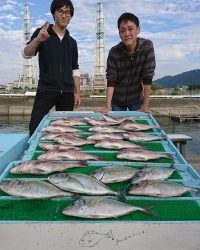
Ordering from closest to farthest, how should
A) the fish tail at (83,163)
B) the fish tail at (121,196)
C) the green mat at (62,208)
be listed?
the green mat at (62,208), the fish tail at (121,196), the fish tail at (83,163)

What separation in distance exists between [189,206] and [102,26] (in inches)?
3342

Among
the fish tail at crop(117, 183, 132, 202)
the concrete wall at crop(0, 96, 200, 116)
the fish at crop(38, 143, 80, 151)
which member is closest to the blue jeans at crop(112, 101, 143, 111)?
the fish at crop(38, 143, 80, 151)

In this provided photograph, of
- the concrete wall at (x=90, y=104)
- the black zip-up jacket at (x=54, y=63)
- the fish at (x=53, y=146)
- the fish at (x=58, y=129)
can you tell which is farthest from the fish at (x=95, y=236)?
the concrete wall at (x=90, y=104)

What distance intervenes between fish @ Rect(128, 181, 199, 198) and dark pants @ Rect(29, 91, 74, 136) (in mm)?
3611

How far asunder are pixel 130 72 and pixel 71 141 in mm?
2664

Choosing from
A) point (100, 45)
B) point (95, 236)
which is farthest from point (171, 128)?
point (100, 45)

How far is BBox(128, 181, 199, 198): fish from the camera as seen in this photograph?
8.90ft

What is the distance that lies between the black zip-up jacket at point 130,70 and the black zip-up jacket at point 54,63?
695mm

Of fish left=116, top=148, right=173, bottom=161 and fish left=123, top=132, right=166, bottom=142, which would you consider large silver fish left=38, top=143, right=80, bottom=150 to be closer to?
fish left=116, top=148, right=173, bottom=161

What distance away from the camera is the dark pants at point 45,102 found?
6196 millimetres

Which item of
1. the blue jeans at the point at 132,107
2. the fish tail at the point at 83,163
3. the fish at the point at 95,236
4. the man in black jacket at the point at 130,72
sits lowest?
the fish at the point at 95,236

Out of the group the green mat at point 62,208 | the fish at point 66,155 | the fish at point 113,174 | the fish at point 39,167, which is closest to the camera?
the green mat at point 62,208

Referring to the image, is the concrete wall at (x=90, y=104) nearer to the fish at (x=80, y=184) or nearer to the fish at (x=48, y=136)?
the fish at (x=48, y=136)

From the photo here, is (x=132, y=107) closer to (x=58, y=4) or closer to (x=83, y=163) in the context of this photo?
(x=58, y=4)
